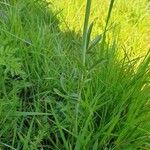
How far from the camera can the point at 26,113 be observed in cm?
136

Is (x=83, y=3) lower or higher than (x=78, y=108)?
higher

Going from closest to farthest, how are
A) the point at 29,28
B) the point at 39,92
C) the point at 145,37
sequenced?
the point at 39,92 < the point at 29,28 < the point at 145,37

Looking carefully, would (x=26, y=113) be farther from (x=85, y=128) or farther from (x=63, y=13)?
(x=63, y=13)

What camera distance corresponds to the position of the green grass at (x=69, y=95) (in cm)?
128

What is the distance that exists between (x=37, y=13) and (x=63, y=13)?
326mm

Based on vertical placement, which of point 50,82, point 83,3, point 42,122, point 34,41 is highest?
point 83,3

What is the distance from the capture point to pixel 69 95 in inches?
52.5

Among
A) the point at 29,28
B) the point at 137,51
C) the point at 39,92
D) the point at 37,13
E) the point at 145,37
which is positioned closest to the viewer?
the point at 39,92

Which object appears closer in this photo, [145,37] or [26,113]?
[26,113]

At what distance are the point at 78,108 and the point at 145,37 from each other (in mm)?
1274

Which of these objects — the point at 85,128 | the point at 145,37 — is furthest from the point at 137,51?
the point at 85,128

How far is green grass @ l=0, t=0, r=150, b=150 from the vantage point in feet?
4.20

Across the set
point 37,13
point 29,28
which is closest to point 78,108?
point 29,28

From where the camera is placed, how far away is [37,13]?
2.00 metres
